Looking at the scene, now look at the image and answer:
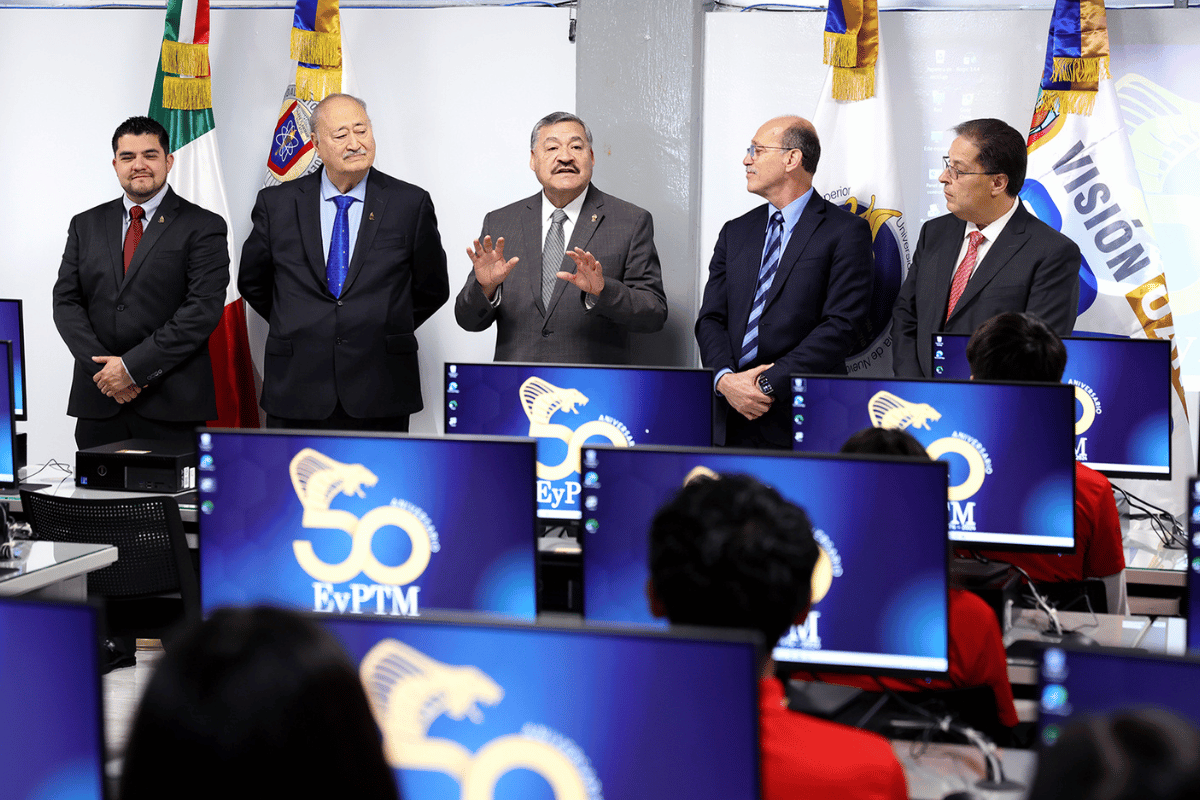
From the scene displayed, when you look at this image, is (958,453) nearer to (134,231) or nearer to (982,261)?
(982,261)

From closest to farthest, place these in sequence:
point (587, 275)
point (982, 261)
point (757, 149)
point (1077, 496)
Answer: point (1077, 496), point (587, 275), point (982, 261), point (757, 149)

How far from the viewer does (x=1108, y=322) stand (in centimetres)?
506

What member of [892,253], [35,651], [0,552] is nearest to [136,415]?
[0,552]

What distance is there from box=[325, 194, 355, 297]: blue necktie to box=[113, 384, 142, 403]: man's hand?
83 centimetres

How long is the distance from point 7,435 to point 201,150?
89.3 inches

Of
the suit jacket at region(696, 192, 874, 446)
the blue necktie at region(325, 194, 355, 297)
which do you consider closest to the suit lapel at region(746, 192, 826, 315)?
the suit jacket at region(696, 192, 874, 446)

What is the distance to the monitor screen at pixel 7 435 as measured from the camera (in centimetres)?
358

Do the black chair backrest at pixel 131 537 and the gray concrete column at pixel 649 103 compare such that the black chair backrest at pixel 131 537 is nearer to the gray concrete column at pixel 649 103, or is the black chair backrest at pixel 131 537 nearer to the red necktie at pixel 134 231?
the red necktie at pixel 134 231

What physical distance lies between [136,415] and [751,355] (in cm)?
240

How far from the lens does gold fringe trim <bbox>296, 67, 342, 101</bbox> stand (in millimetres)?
5137

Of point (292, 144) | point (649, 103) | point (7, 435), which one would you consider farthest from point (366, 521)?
point (292, 144)

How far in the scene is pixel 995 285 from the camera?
4.32m

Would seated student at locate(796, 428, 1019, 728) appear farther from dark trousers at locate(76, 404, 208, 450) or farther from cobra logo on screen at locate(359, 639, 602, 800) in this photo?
dark trousers at locate(76, 404, 208, 450)

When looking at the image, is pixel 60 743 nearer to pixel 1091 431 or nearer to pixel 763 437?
pixel 1091 431
